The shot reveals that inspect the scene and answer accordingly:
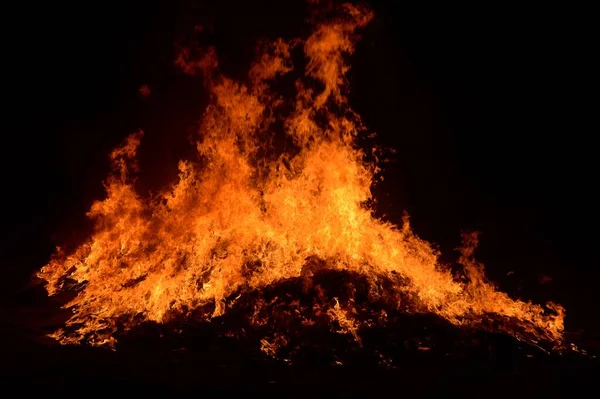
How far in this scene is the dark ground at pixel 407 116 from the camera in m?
8.66

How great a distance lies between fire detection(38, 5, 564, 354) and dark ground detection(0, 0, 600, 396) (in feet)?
1.62

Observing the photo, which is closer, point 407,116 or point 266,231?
point 266,231

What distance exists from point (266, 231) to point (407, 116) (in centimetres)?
397

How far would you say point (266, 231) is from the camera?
7430mm

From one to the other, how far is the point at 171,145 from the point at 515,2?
Result: 7.40 meters

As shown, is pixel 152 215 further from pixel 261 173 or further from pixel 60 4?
pixel 60 4

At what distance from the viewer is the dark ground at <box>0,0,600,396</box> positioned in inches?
341

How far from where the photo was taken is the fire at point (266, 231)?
6277 millimetres

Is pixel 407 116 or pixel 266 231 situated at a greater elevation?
pixel 407 116

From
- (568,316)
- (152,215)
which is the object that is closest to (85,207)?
(152,215)

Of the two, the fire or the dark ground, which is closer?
the fire

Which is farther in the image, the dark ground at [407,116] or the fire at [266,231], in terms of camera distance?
the dark ground at [407,116]

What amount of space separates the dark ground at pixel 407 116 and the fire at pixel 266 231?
0.49 m

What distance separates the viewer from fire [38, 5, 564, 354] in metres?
6.28
